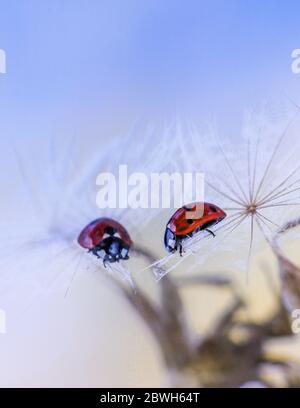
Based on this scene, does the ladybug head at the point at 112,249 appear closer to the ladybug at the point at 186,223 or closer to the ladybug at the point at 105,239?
the ladybug at the point at 105,239

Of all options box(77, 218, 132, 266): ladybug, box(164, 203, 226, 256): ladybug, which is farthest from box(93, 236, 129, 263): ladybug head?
box(164, 203, 226, 256): ladybug

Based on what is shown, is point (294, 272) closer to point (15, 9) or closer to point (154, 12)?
point (154, 12)

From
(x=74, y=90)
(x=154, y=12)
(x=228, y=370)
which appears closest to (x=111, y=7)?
A: (x=154, y=12)

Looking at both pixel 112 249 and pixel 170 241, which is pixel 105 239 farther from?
pixel 170 241

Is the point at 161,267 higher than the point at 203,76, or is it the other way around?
the point at 203,76

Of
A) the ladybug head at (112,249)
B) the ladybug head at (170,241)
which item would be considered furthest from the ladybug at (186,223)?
the ladybug head at (112,249)
